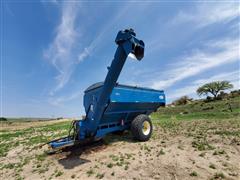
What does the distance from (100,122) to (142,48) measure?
3587mm

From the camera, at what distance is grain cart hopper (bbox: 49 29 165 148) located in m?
6.10

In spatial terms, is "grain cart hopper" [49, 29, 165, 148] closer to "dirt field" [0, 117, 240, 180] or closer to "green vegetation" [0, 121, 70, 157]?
"dirt field" [0, 117, 240, 180]

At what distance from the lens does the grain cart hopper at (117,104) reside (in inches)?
240

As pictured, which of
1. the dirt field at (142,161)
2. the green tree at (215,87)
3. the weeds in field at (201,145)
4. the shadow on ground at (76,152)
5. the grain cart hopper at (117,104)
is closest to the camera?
the dirt field at (142,161)

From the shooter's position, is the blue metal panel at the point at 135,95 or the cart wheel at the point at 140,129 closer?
the blue metal panel at the point at 135,95

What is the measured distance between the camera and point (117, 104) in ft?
25.1

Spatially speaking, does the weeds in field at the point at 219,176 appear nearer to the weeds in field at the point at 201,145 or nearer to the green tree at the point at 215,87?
the weeds in field at the point at 201,145

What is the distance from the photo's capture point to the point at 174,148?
22.1 feet

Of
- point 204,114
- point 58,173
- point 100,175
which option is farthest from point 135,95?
point 204,114

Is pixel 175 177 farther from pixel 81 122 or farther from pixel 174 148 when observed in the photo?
pixel 81 122

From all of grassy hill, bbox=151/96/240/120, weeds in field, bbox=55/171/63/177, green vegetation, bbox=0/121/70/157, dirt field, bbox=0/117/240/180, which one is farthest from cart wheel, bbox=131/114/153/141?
grassy hill, bbox=151/96/240/120

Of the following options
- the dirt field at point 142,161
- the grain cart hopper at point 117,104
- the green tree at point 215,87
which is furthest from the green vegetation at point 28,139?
the green tree at point 215,87

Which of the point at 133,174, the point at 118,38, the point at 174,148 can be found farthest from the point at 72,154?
the point at 118,38

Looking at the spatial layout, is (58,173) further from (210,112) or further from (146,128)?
(210,112)
